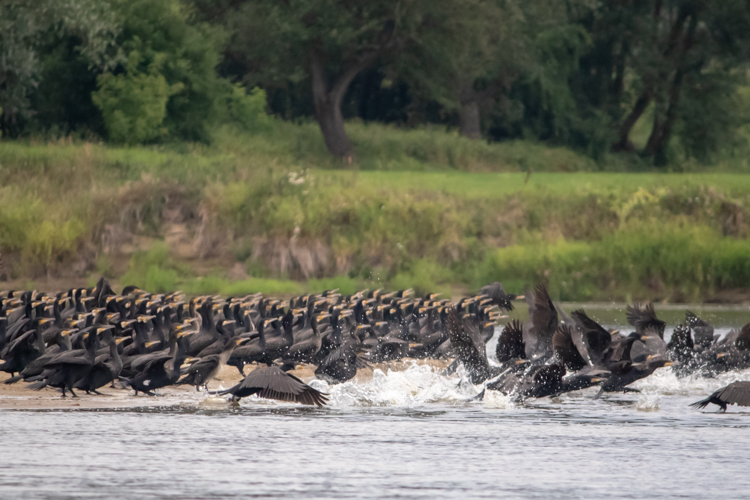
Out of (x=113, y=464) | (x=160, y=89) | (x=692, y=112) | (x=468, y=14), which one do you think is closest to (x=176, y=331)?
(x=113, y=464)

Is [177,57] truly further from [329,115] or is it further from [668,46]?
[668,46]

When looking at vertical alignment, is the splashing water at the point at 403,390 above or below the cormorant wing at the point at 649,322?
below

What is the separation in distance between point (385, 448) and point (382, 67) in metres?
41.4

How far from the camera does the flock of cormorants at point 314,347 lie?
14195mm

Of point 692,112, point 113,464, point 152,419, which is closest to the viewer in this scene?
point 113,464

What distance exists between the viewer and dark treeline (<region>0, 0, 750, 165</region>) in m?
37.1

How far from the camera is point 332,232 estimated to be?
91.1ft

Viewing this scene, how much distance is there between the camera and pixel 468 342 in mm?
14734

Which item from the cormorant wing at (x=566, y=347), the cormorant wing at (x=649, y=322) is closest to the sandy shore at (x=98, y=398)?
the cormorant wing at (x=566, y=347)

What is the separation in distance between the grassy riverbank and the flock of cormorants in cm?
740

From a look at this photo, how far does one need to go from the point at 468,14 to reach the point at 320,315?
96.6ft

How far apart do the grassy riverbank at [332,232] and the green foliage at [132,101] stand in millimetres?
5931

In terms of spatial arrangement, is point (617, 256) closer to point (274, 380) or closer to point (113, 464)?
point (274, 380)

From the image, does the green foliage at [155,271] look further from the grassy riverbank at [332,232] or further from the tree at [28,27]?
the tree at [28,27]
